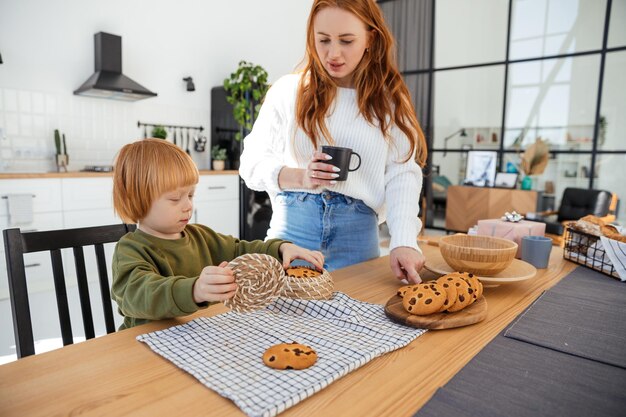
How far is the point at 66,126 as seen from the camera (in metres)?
3.73

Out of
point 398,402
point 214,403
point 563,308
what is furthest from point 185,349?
point 563,308

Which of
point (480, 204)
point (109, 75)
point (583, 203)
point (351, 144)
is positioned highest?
point (109, 75)

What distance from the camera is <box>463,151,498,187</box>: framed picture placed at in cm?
537

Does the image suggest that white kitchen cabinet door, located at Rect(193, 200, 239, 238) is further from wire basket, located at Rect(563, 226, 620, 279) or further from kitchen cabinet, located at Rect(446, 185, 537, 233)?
wire basket, located at Rect(563, 226, 620, 279)

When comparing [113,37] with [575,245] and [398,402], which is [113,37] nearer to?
[575,245]

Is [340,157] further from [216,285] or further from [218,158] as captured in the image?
[218,158]

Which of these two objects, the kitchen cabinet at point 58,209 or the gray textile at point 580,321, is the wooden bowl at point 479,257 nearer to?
the gray textile at point 580,321

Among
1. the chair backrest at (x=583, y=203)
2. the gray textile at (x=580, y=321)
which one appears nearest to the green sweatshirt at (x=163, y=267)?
the gray textile at (x=580, y=321)

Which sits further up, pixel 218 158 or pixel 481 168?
pixel 218 158

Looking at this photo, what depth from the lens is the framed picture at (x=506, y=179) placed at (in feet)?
16.8

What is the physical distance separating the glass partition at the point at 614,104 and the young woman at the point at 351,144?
4.56 m

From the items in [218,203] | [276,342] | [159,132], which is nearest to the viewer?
[276,342]

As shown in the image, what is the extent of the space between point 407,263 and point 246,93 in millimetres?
3661

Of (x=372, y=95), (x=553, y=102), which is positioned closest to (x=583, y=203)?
(x=553, y=102)
